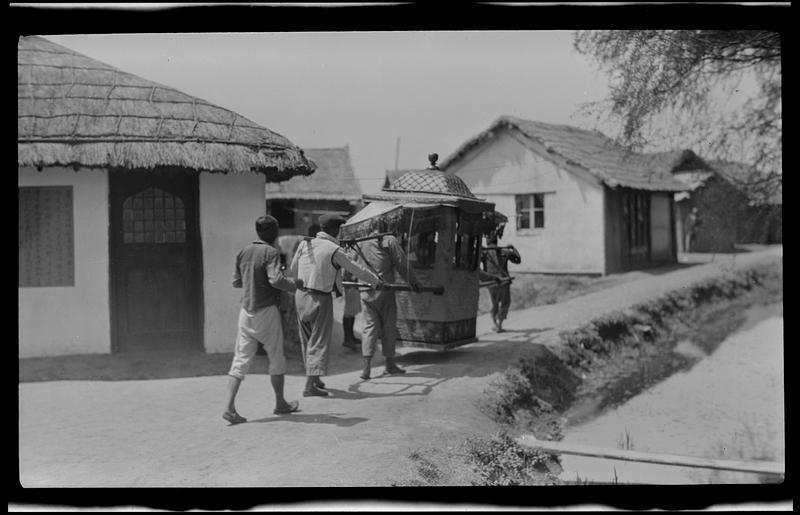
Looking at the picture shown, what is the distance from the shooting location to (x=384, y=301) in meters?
7.91

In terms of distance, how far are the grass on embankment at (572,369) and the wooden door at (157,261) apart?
3.95 meters

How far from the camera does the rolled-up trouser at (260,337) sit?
237 inches

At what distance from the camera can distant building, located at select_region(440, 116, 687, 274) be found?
16.5 meters

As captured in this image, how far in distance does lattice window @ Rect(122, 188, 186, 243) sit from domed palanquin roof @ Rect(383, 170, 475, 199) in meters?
2.68

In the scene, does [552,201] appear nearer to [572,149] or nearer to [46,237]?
[572,149]

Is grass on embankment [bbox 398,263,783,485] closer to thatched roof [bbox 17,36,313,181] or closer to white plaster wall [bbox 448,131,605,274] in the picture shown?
white plaster wall [bbox 448,131,605,274]

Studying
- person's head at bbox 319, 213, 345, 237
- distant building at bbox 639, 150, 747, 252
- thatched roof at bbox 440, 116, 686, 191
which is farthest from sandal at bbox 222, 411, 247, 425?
distant building at bbox 639, 150, 747, 252

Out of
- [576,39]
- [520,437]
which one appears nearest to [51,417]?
[520,437]

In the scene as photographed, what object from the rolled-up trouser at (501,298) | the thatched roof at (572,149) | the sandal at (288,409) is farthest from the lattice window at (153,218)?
the thatched roof at (572,149)

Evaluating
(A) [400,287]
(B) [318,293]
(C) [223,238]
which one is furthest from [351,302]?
(B) [318,293]

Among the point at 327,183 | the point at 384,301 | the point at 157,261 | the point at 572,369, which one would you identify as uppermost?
the point at 327,183

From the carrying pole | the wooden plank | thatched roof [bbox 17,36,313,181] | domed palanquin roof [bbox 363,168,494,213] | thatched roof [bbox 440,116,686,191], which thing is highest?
thatched roof [bbox 440,116,686,191]

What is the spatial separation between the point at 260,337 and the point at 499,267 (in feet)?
17.0
